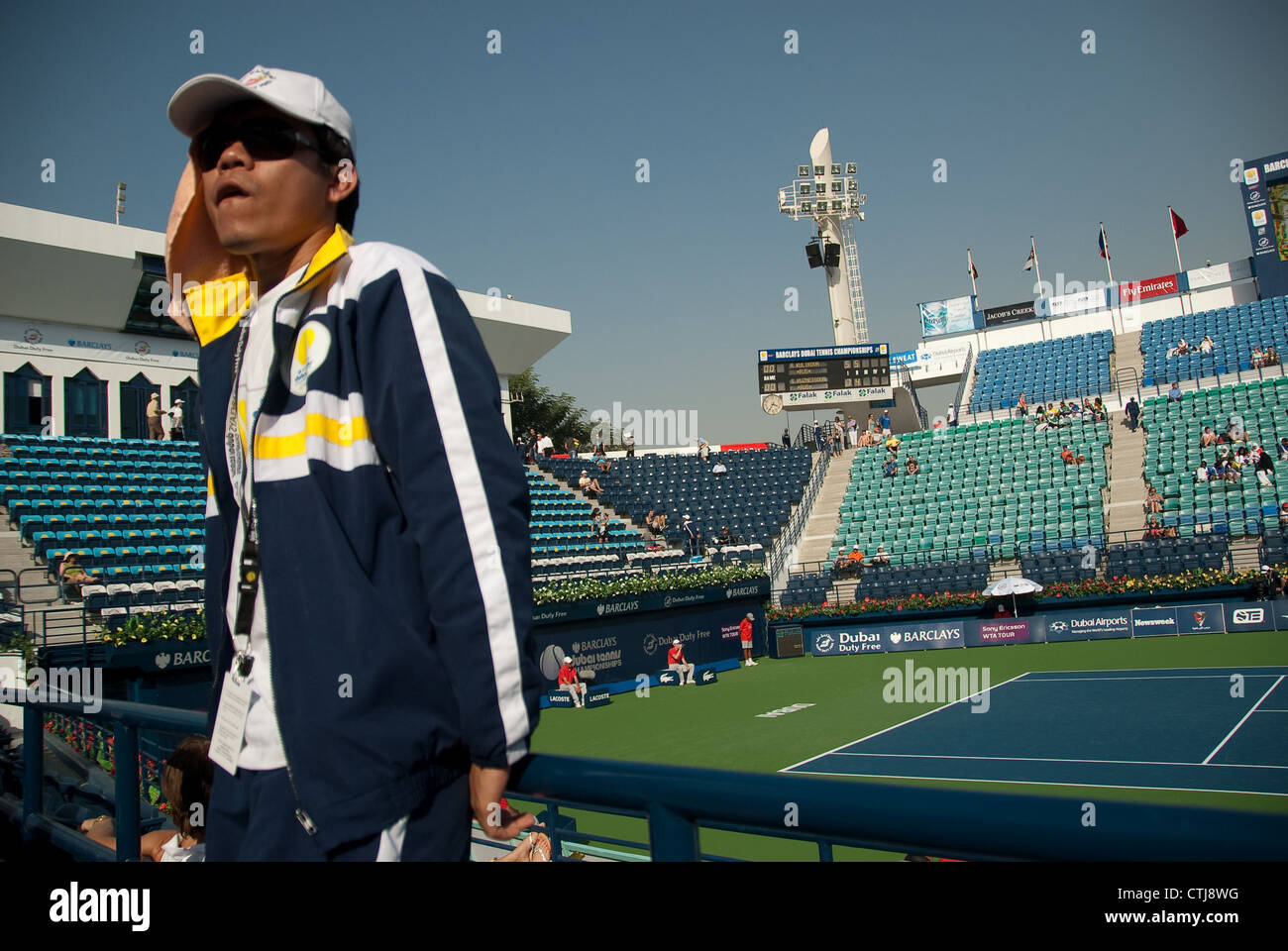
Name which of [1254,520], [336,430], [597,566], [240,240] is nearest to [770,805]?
[336,430]

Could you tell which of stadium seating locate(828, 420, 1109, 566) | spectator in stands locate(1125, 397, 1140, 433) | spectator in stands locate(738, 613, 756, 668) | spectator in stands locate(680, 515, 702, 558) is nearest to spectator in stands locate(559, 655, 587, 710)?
spectator in stands locate(738, 613, 756, 668)

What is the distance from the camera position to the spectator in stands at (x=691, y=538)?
105 feet

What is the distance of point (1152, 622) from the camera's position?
80.4 feet

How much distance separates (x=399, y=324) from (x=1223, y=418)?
3633cm

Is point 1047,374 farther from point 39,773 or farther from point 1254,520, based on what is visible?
point 39,773

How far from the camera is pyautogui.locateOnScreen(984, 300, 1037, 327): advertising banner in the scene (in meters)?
49.4

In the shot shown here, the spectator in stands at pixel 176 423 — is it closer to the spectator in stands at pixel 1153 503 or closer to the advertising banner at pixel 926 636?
the advertising banner at pixel 926 636

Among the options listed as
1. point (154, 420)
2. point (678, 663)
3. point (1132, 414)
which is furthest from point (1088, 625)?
point (154, 420)

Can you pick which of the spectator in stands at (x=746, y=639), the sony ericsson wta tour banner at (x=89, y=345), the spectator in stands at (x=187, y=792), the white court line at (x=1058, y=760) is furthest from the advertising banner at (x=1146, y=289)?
the spectator in stands at (x=187, y=792)

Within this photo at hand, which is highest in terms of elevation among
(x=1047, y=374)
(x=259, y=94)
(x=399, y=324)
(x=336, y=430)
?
(x=1047, y=374)

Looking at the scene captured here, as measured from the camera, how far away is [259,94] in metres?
1.73

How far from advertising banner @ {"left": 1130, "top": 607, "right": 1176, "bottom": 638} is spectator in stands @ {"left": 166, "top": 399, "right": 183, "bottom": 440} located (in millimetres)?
27757

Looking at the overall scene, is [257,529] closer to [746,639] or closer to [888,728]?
[888,728]

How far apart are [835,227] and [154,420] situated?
34.5 metres
